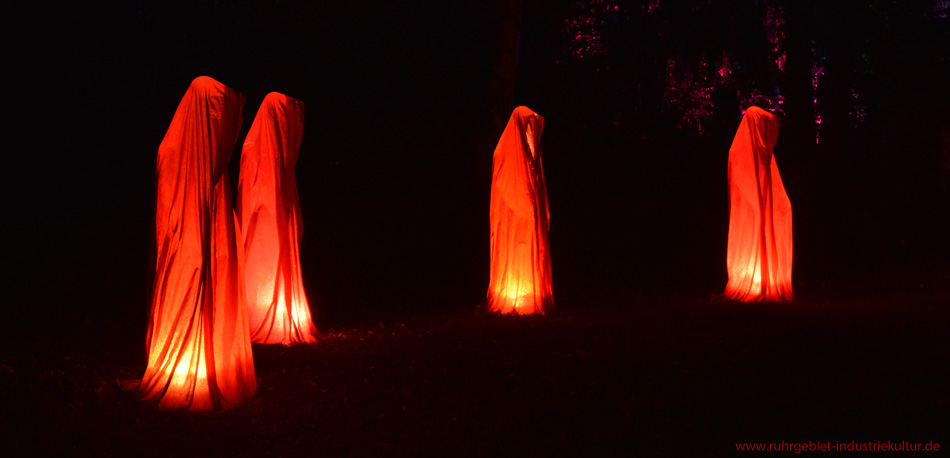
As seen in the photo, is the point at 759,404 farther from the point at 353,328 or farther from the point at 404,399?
the point at 353,328

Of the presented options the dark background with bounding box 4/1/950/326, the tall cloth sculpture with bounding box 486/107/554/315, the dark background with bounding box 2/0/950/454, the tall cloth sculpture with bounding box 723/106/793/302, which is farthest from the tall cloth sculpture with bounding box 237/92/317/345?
the tall cloth sculpture with bounding box 723/106/793/302

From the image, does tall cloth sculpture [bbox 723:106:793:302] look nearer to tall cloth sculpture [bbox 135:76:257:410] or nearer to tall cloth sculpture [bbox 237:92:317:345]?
tall cloth sculpture [bbox 237:92:317:345]

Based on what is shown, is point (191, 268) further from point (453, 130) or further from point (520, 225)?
point (453, 130)

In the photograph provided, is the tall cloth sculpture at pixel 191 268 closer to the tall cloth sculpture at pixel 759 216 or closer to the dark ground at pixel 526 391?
the dark ground at pixel 526 391

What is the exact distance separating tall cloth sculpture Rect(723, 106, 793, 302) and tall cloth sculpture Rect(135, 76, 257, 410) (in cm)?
899

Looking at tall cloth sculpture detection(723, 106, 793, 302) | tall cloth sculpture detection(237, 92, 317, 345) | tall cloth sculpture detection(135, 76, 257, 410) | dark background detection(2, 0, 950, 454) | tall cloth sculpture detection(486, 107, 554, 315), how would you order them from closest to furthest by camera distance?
tall cloth sculpture detection(135, 76, 257, 410)
tall cloth sculpture detection(237, 92, 317, 345)
tall cloth sculpture detection(486, 107, 554, 315)
tall cloth sculpture detection(723, 106, 793, 302)
dark background detection(2, 0, 950, 454)

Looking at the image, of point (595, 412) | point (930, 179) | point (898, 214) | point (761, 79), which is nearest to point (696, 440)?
point (595, 412)

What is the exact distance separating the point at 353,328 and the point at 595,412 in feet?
18.4

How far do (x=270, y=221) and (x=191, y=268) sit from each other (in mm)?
3197

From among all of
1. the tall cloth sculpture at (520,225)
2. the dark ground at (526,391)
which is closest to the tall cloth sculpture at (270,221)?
the dark ground at (526,391)

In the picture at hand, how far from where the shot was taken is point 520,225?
13.0 metres

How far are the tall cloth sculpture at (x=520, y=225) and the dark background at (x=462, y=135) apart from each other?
0.96 m

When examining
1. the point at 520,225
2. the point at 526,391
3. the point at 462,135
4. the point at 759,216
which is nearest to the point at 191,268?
the point at 526,391

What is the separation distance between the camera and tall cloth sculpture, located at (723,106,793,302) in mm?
13617
